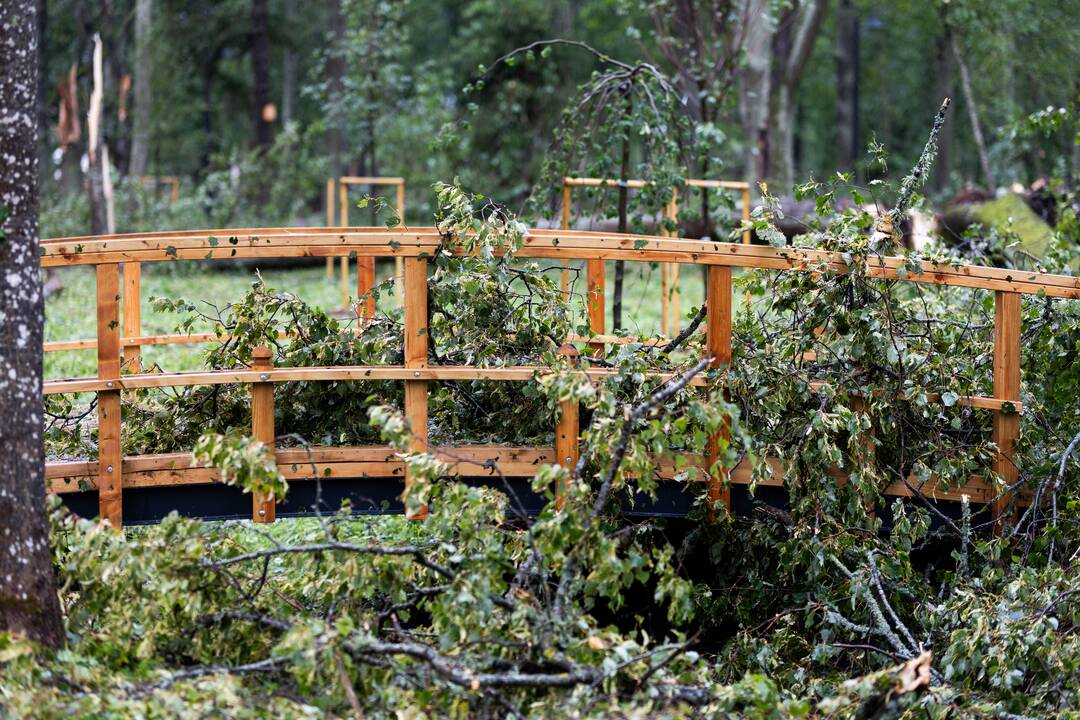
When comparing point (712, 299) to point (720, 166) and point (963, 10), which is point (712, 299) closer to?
point (720, 166)

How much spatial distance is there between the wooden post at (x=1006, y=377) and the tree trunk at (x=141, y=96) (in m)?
19.3

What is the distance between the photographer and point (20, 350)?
529 centimetres

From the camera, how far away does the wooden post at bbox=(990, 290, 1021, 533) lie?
22.1 feet

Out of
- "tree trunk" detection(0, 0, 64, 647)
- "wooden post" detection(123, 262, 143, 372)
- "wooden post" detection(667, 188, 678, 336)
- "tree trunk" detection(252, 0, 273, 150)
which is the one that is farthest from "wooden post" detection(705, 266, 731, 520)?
"tree trunk" detection(252, 0, 273, 150)

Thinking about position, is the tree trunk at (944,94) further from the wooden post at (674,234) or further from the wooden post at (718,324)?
the wooden post at (718,324)

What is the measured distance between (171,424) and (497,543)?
91.5 inches

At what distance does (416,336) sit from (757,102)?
18735 mm

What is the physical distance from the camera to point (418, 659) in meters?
5.13

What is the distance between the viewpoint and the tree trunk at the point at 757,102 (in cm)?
2175

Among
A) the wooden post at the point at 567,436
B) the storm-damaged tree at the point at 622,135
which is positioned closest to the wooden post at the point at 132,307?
the wooden post at the point at 567,436

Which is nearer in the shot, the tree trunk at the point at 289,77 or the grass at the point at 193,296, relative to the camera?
the grass at the point at 193,296

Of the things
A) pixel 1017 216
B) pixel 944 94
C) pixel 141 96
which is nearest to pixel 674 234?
pixel 1017 216

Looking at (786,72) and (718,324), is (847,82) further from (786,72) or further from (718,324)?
(718,324)

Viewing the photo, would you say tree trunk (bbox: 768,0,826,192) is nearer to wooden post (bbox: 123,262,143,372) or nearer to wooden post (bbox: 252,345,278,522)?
wooden post (bbox: 123,262,143,372)
